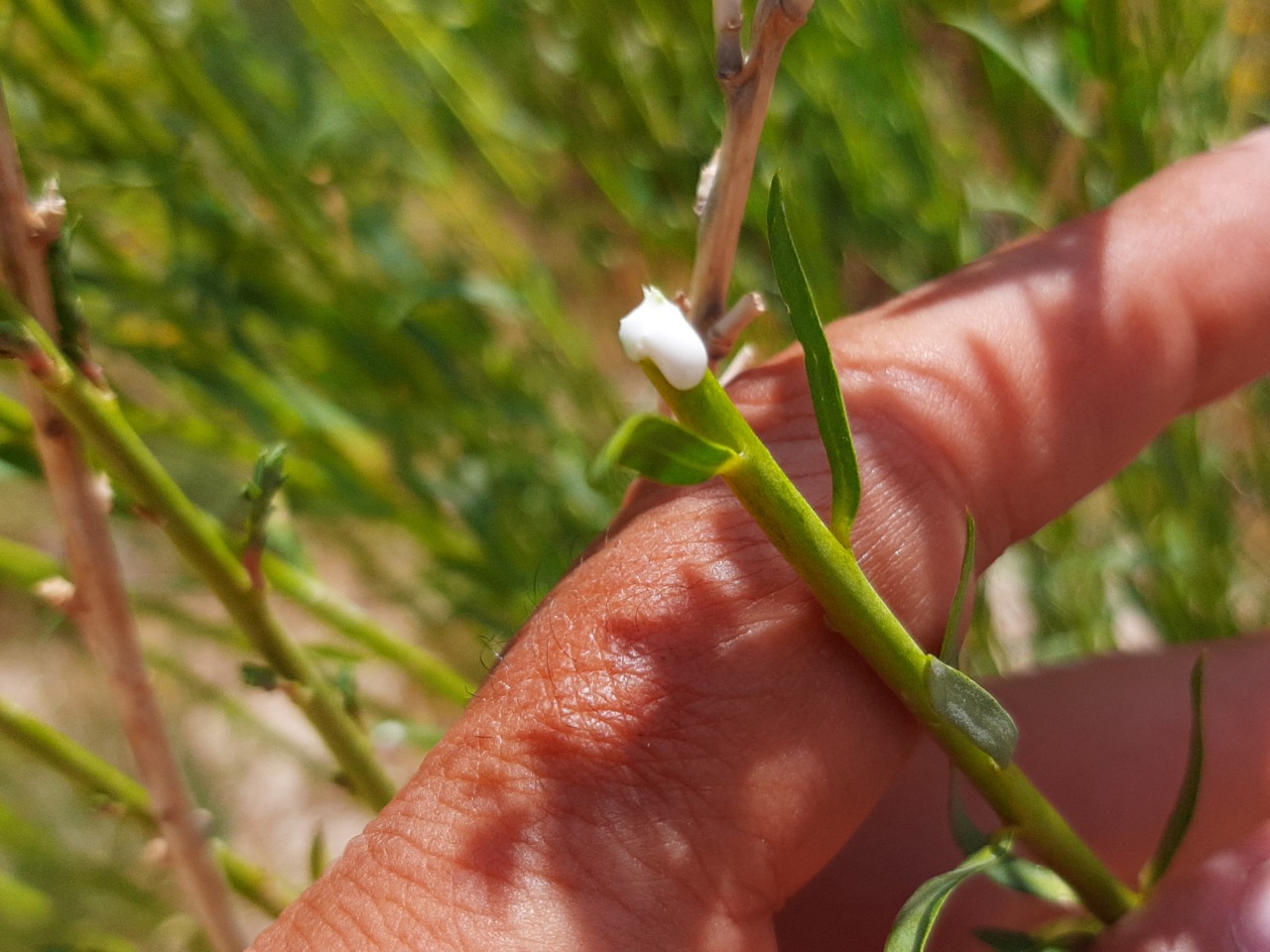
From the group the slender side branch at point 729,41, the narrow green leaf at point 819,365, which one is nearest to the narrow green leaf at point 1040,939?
the narrow green leaf at point 819,365

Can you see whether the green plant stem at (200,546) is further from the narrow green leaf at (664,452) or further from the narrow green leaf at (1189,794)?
the narrow green leaf at (1189,794)

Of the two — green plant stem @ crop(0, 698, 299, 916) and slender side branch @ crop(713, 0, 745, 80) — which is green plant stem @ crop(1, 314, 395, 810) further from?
slender side branch @ crop(713, 0, 745, 80)

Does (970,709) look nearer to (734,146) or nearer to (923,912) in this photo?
(923,912)

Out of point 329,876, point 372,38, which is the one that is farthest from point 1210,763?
point 372,38

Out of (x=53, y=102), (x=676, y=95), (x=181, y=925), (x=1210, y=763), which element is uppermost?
(x=53, y=102)

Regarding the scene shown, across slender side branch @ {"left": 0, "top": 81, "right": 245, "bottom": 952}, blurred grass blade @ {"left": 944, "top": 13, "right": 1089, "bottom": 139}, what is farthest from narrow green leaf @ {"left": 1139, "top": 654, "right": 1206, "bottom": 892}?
slender side branch @ {"left": 0, "top": 81, "right": 245, "bottom": 952}

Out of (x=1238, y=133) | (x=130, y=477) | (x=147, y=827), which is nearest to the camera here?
(x=130, y=477)

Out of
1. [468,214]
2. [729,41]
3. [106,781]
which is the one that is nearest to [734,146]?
[729,41]

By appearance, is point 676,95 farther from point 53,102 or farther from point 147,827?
A: point 147,827
